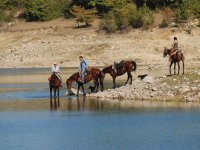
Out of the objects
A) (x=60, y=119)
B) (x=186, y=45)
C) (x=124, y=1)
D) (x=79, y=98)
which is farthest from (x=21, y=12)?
(x=60, y=119)

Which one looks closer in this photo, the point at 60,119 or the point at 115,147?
the point at 115,147

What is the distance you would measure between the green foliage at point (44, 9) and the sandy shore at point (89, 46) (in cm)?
356

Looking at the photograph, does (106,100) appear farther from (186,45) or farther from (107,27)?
(107,27)

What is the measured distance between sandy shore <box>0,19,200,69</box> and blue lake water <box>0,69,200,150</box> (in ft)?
96.0

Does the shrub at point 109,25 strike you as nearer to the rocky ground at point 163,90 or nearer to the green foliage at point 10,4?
the green foliage at point 10,4

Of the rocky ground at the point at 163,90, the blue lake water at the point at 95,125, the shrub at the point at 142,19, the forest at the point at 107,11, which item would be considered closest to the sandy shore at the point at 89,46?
the shrub at the point at 142,19

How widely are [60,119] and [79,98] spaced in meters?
8.31

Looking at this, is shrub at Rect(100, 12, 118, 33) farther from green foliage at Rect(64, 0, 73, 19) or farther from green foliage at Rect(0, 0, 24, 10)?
green foliage at Rect(0, 0, 24, 10)

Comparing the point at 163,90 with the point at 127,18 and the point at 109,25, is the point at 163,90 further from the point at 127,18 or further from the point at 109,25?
the point at 127,18

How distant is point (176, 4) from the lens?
79.7 metres

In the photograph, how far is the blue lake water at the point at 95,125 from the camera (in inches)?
952

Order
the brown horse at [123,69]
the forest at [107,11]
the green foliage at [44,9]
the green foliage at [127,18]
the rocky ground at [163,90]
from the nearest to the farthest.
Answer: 1. the rocky ground at [163,90]
2. the brown horse at [123,69]
3. the green foliage at [127,18]
4. the forest at [107,11]
5. the green foliage at [44,9]

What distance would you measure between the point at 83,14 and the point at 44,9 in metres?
6.60

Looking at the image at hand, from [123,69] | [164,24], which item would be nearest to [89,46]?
[164,24]
